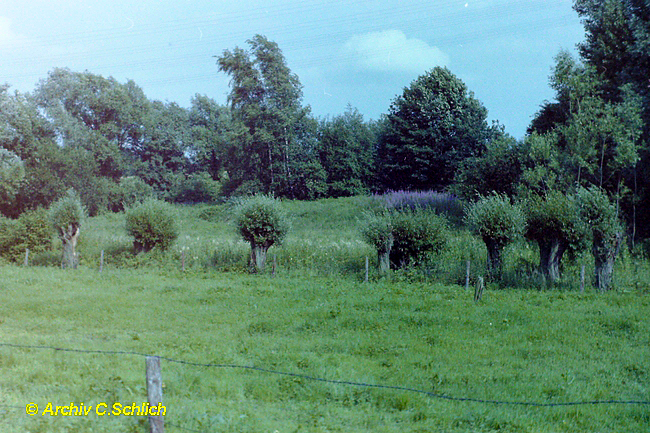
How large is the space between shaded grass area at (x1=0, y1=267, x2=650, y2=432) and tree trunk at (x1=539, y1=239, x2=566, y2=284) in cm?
209

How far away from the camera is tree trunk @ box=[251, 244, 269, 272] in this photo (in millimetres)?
23875

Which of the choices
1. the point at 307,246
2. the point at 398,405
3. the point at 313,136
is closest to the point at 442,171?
the point at 313,136

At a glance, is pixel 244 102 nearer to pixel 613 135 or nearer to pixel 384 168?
pixel 384 168

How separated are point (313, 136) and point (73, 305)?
153 ft

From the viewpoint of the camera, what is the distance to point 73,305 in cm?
1658

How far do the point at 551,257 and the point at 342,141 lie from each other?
42.5 m

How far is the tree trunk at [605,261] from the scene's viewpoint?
1878 centimetres

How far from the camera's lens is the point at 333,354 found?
11461mm

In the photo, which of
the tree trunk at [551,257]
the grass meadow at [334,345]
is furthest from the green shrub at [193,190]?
the tree trunk at [551,257]

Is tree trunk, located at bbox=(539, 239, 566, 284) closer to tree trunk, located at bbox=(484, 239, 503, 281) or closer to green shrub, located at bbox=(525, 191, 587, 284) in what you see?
green shrub, located at bbox=(525, 191, 587, 284)

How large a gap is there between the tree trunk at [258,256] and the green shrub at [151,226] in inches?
221

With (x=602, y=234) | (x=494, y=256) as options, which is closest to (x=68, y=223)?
(x=494, y=256)
